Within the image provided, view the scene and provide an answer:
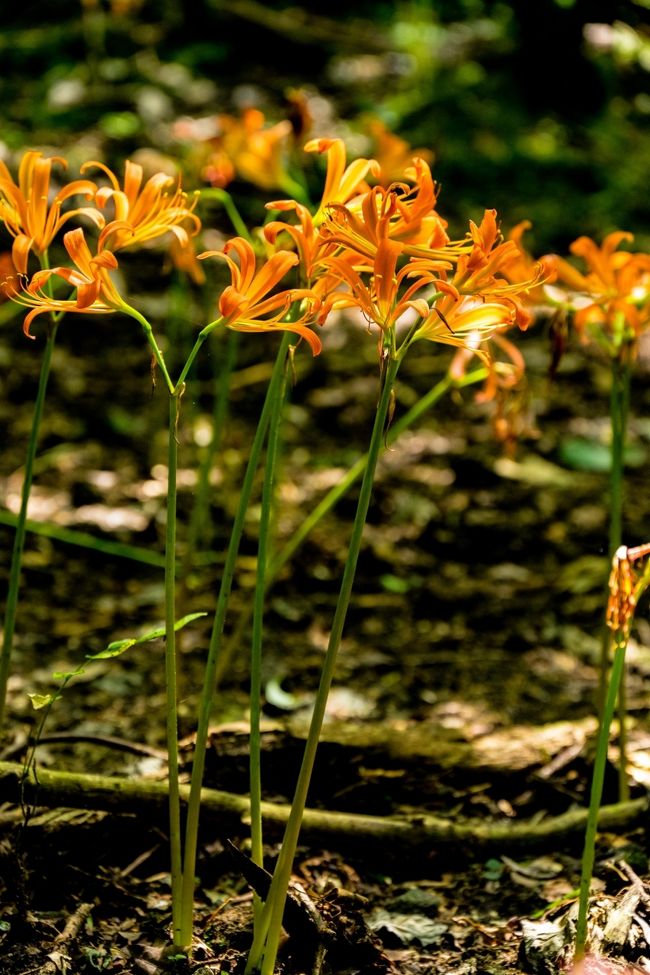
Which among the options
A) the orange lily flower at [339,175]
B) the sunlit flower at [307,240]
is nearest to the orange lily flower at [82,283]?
the sunlit flower at [307,240]

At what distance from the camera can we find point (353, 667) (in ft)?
9.21

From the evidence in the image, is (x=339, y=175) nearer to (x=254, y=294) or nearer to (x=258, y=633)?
(x=254, y=294)

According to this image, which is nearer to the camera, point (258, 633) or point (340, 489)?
point (258, 633)

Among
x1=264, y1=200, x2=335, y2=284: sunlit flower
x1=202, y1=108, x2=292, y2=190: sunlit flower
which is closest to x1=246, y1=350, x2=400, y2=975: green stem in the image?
x1=264, y1=200, x2=335, y2=284: sunlit flower

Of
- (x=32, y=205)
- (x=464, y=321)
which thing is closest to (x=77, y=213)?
(x=32, y=205)

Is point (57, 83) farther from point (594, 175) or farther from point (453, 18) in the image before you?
point (594, 175)

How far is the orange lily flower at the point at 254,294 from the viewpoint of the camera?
4.46 feet

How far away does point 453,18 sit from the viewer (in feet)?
19.8

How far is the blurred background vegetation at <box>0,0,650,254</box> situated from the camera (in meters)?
5.28

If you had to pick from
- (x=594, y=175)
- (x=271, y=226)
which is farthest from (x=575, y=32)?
(x=594, y=175)

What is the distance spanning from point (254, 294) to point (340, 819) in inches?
44.0

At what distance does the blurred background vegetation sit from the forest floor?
1277 millimetres

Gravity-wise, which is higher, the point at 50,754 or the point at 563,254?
the point at 563,254

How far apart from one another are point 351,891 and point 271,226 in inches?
48.9
